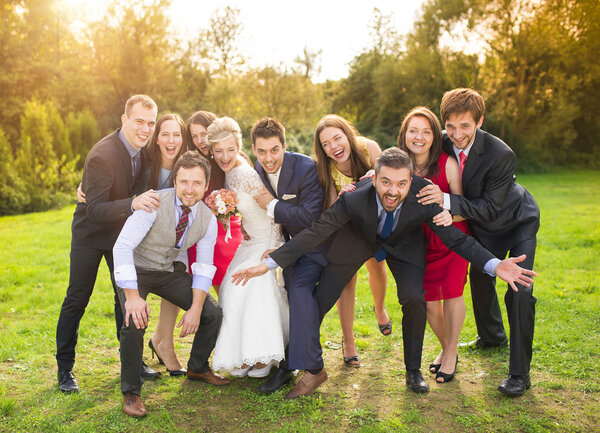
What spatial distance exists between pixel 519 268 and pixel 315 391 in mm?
2020

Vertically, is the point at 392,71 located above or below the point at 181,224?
above

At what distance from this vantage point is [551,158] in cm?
2650

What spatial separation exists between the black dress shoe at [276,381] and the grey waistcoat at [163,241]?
1324mm

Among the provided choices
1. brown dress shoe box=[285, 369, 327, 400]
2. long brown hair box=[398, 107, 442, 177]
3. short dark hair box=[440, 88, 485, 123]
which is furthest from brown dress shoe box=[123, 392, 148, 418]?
short dark hair box=[440, 88, 485, 123]

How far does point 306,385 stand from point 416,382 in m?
0.97

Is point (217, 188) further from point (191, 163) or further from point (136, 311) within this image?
point (136, 311)

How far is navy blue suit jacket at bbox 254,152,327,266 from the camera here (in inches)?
185

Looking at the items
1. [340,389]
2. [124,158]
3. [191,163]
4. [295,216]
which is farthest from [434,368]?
[124,158]

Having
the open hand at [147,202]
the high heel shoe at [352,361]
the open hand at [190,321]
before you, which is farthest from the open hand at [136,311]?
the high heel shoe at [352,361]

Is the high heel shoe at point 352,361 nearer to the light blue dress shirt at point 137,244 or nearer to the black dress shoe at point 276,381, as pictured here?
the black dress shoe at point 276,381

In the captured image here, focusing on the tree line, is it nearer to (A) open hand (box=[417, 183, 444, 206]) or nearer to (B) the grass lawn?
(B) the grass lawn

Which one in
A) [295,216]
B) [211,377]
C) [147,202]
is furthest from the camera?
[295,216]

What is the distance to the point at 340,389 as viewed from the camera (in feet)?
14.7

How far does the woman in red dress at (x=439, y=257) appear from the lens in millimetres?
4570
